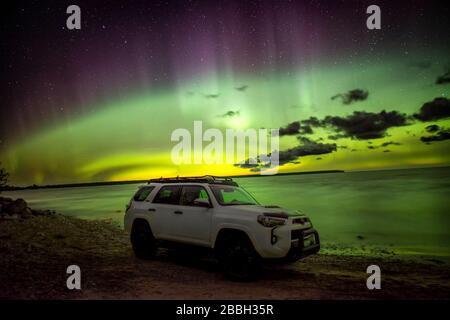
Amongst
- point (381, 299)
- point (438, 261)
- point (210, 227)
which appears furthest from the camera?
point (438, 261)

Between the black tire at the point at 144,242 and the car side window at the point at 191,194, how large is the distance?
4.55 feet

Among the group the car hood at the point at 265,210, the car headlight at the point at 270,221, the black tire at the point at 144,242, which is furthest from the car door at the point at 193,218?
the car headlight at the point at 270,221

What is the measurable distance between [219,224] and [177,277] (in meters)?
1.38

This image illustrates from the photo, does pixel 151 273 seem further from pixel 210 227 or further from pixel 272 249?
pixel 272 249

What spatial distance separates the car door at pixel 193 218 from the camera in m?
7.63

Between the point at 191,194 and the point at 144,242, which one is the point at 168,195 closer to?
the point at 191,194

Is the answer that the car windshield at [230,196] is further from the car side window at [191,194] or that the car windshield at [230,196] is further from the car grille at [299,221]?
the car grille at [299,221]

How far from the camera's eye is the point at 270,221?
677cm

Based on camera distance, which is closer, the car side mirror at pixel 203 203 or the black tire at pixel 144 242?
the car side mirror at pixel 203 203

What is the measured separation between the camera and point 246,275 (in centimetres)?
688

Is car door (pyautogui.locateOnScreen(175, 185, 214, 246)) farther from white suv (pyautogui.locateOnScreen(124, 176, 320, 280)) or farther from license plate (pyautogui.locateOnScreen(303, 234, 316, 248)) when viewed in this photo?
license plate (pyautogui.locateOnScreen(303, 234, 316, 248))

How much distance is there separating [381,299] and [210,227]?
340 cm
